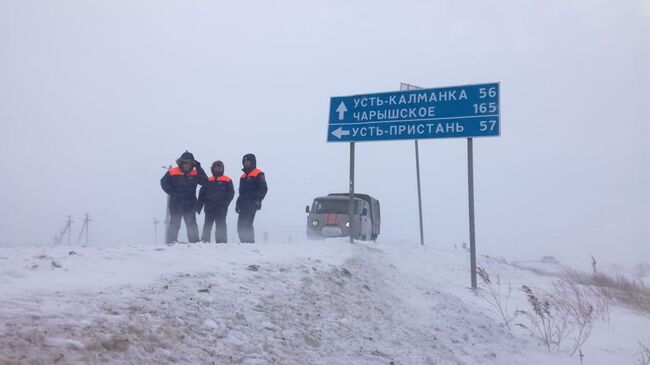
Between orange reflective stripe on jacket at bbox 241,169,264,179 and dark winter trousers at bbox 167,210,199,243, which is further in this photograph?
orange reflective stripe on jacket at bbox 241,169,264,179

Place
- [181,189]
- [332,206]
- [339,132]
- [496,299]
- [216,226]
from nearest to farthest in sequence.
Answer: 1. [496,299]
2. [181,189]
3. [216,226]
4. [339,132]
5. [332,206]

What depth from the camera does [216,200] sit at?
1006cm

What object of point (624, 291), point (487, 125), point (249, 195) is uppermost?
point (487, 125)

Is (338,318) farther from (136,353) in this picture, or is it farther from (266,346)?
(136,353)

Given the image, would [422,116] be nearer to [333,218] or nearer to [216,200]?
[216,200]

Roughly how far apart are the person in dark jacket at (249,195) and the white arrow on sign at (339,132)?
235 cm

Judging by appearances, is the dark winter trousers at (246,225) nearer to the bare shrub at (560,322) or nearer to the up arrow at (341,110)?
the up arrow at (341,110)

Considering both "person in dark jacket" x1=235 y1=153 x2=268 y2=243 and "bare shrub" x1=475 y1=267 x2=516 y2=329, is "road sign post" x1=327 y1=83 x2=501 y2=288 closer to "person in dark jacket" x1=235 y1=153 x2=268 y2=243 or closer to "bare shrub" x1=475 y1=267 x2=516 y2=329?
"bare shrub" x1=475 y1=267 x2=516 y2=329

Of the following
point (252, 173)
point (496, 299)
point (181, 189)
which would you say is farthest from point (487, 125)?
point (181, 189)

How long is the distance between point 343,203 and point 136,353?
54.1ft

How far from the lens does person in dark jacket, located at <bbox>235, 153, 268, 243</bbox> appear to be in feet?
33.9

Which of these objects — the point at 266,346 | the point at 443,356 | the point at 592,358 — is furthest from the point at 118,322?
the point at 592,358

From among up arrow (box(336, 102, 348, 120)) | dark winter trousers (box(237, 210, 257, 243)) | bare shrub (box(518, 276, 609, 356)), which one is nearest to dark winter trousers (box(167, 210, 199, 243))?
dark winter trousers (box(237, 210, 257, 243))

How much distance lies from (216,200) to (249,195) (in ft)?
2.10
